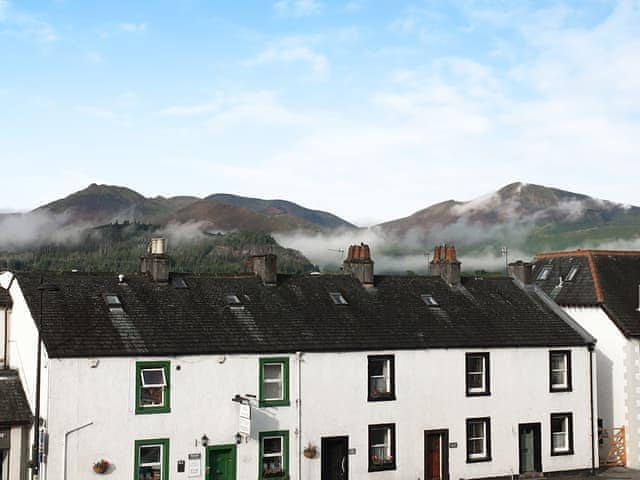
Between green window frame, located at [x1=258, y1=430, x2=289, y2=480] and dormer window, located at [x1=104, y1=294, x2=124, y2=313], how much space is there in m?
7.40

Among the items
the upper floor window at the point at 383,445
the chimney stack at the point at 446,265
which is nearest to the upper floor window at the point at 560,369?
the chimney stack at the point at 446,265

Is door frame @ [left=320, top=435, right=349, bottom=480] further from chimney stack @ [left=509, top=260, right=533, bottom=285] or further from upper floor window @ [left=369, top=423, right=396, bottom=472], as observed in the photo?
chimney stack @ [left=509, top=260, right=533, bottom=285]

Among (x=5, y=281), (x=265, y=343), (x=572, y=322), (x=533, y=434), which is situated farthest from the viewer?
(x=572, y=322)

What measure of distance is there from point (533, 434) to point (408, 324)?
7778 mm

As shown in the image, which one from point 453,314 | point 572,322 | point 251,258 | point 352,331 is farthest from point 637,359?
point 251,258

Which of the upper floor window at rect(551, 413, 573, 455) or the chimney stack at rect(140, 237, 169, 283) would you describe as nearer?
the chimney stack at rect(140, 237, 169, 283)

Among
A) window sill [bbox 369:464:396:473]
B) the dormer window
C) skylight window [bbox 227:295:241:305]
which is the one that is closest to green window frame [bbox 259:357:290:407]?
skylight window [bbox 227:295:241:305]

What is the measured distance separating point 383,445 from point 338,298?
6.97 meters

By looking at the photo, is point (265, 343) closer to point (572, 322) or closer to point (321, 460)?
point (321, 460)

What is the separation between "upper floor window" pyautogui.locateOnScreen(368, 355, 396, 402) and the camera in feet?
112

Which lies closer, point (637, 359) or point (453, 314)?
point (453, 314)

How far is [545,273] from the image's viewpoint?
4791 cm

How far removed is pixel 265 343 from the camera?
3241 cm

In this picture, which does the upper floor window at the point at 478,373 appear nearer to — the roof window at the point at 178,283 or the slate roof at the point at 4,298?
the roof window at the point at 178,283
